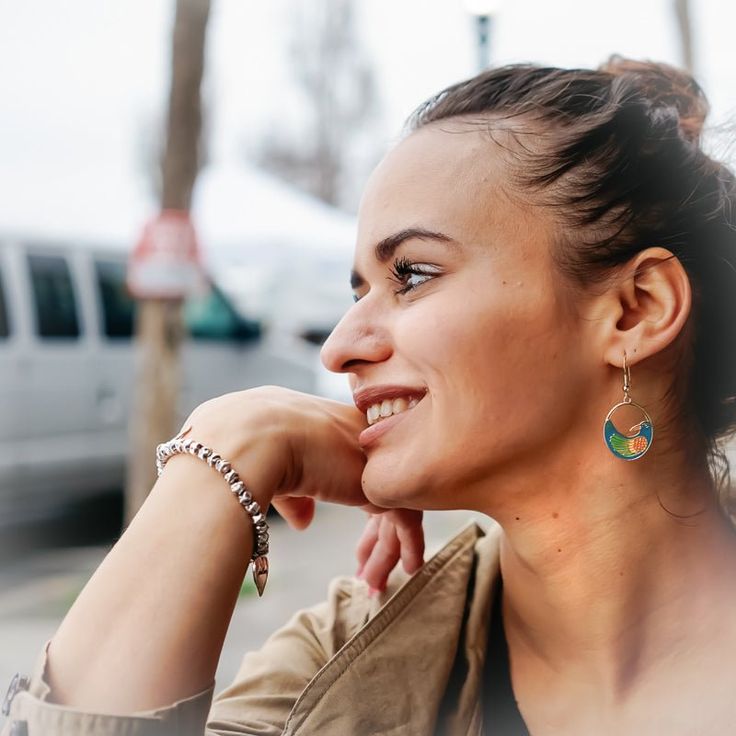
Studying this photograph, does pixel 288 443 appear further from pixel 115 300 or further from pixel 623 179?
pixel 115 300

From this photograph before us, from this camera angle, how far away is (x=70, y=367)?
21.8 ft

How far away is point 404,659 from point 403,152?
2.52 feet

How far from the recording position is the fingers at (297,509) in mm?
1589

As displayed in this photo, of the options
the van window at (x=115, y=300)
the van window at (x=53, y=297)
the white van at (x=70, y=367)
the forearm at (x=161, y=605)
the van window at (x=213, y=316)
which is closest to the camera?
the forearm at (x=161, y=605)

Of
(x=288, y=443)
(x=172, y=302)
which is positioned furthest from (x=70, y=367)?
(x=288, y=443)

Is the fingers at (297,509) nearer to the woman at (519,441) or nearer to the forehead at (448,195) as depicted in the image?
the woman at (519,441)

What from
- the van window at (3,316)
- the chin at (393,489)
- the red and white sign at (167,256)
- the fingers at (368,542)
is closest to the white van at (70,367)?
the van window at (3,316)

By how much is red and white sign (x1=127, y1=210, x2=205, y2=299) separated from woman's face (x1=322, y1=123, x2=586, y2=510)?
3.13 meters

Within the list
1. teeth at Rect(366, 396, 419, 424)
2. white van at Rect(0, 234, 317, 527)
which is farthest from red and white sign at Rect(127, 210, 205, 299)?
teeth at Rect(366, 396, 419, 424)

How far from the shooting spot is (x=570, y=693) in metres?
1.46

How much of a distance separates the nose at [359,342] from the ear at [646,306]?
32 centimetres

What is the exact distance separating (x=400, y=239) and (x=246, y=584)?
3880 mm

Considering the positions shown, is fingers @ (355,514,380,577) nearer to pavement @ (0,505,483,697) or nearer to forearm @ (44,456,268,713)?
forearm @ (44,456,268,713)

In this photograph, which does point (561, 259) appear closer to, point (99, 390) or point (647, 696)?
point (647, 696)
